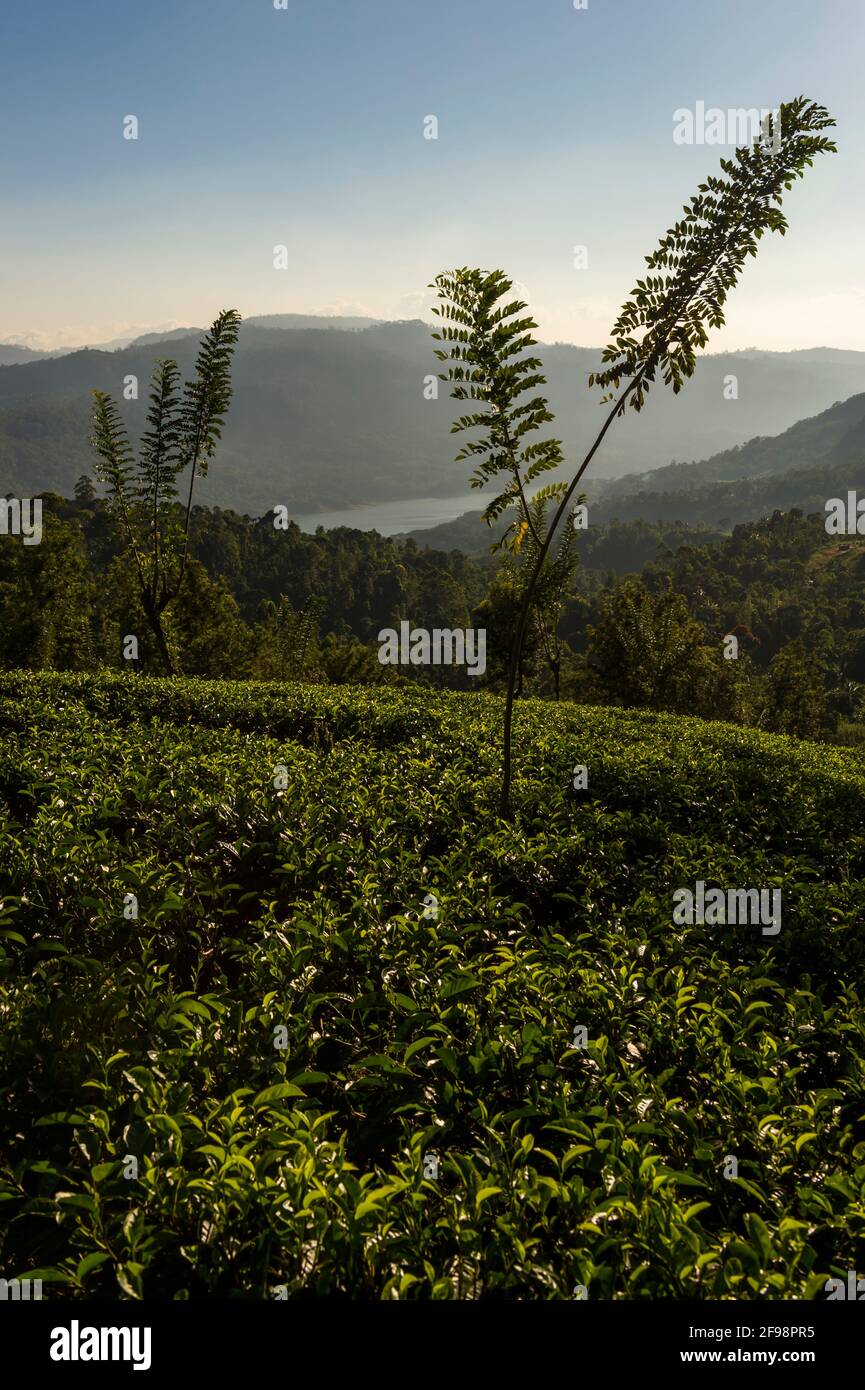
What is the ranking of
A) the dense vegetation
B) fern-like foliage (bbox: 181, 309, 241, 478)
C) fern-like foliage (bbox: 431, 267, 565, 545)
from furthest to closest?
the dense vegetation
fern-like foliage (bbox: 181, 309, 241, 478)
fern-like foliage (bbox: 431, 267, 565, 545)

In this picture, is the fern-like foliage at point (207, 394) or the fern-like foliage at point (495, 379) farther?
the fern-like foliage at point (207, 394)

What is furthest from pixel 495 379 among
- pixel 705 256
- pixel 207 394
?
pixel 207 394

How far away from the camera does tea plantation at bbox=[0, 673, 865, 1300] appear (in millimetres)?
2443

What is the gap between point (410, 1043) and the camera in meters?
3.49

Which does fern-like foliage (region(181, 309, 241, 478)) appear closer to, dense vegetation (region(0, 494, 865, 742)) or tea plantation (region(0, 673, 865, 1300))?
dense vegetation (region(0, 494, 865, 742))

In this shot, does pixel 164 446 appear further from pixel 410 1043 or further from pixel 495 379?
pixel 410 1043

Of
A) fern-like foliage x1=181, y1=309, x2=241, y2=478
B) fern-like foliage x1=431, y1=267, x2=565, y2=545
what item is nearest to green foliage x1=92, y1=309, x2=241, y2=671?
fern-like foliage x1=181, y1=309, x2=241, y2=478

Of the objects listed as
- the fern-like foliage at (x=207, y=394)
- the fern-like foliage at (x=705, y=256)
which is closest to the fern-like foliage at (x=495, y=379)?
the fern-like foliage at (x=705, y=256)

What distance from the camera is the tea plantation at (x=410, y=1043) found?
8.02 feet

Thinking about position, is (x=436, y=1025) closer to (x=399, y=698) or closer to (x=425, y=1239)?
(x=425, y=1239)

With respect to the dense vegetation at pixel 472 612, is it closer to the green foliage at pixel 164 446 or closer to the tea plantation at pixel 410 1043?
the green foliage at pixel 164 446

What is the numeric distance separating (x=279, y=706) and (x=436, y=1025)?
7.59 metres
